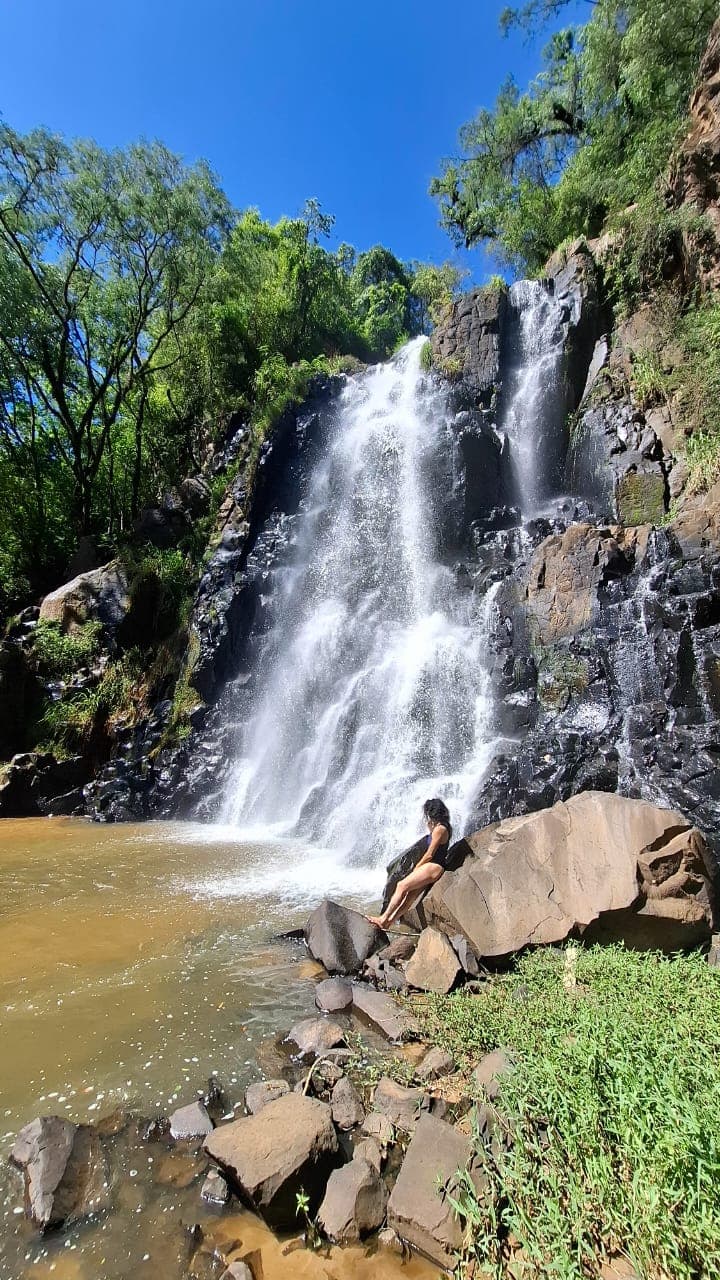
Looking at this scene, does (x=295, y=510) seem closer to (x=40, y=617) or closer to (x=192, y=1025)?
(x=40, y=617)

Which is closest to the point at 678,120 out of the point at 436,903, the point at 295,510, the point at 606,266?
the point at 606,266

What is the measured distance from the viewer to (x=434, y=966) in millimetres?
4699

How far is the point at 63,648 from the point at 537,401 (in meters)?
14.8

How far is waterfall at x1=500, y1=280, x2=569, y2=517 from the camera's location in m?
16.5

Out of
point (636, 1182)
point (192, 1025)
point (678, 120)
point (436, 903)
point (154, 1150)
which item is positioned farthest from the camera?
point (678, 120)

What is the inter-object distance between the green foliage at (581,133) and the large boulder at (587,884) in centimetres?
1654

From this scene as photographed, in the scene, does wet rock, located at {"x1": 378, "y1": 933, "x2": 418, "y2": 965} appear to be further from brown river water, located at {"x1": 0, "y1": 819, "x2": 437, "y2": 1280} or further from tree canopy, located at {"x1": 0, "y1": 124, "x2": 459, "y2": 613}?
tree canopy, located at {"x1": 0, "y1": 124, "x2": 459, "y2": 613}

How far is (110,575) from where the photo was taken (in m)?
18.0

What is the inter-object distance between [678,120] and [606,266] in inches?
124

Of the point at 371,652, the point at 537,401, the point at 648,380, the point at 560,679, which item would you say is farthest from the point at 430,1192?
the point at 537,401

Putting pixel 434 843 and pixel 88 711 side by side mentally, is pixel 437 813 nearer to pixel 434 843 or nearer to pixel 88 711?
Answer: pixel 434 843

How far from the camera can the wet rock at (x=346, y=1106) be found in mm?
3260

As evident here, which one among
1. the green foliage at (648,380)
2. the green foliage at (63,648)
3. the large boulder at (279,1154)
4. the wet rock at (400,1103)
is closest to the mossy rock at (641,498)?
the green foliage at (648,380)

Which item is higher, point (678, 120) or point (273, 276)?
point (273, 276)
